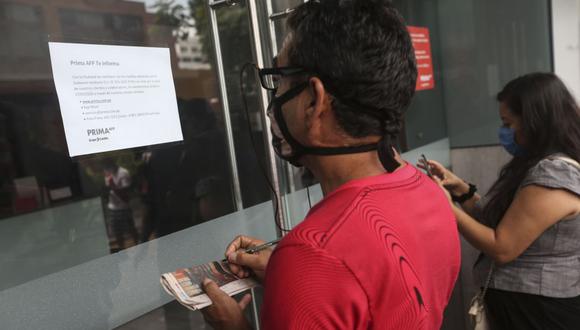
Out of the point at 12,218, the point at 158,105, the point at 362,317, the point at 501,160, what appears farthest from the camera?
the point at 501,160

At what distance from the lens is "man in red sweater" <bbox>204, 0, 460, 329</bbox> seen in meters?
0.78

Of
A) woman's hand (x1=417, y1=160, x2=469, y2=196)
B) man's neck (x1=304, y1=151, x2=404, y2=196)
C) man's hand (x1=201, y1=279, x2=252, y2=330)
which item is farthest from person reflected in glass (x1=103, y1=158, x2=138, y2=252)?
woman's hand (x1=417, y1=160, x2=469, y2=196)

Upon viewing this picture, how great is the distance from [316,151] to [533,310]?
148cm

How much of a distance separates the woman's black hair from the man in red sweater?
1.02 meters

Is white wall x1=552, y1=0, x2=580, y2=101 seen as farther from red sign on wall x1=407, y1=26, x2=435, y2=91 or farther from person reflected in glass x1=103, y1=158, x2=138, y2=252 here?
person reflected in glass x1=103, y1=158, x2=138, y2=252

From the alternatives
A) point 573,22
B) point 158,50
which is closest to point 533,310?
point 158,50

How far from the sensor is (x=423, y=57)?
10.7 ft

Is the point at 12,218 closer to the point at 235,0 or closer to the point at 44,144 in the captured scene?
the point at 44,144

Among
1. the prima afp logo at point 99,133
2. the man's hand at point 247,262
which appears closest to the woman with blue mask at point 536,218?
the man's hand at point 247,262

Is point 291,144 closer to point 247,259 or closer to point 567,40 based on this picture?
point 247,259

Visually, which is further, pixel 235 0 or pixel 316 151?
pixel 235 0

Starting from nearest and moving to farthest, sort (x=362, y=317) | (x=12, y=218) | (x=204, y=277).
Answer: (x=362, y=317) < (x=204, y=277) < (x=12, y=218)

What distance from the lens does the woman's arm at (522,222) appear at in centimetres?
171

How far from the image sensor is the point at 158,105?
1.67 m
